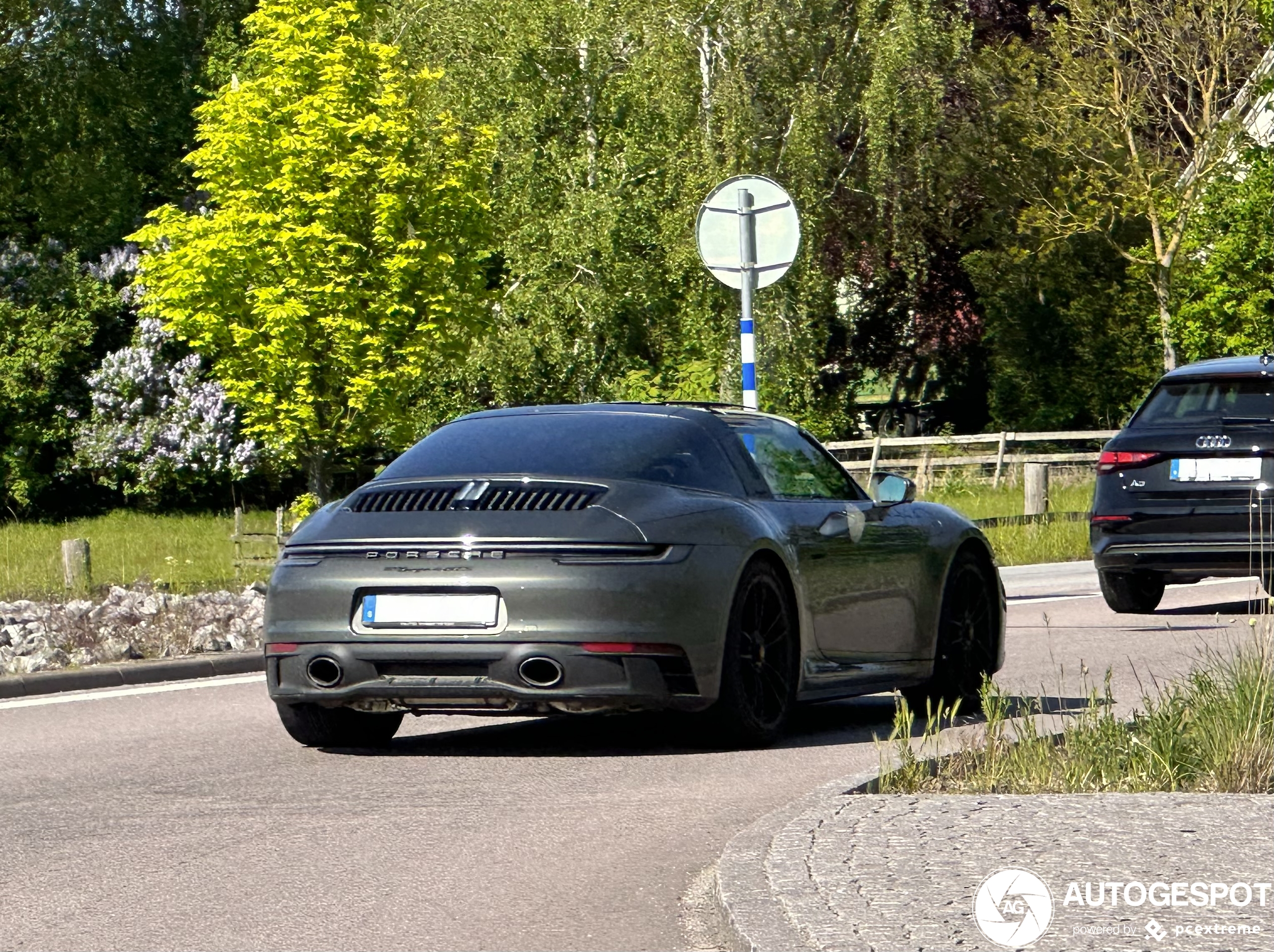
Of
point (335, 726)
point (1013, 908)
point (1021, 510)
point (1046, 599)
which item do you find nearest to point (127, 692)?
point (335, 726)

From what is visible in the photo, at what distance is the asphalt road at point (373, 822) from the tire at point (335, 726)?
0.09m

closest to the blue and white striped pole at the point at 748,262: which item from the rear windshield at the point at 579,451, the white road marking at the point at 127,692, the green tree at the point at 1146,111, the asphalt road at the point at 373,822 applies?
the white road marking at the point at 127,692

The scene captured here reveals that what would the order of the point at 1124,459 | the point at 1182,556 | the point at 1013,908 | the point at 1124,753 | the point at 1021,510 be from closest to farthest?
1. the point at 1013,908
2. the point at 1124,753
3. the point at 1182,556
4. the point at 1124,459
5. the point at 1021,510

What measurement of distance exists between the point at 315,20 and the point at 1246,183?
60.6ft

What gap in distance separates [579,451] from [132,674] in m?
4.72

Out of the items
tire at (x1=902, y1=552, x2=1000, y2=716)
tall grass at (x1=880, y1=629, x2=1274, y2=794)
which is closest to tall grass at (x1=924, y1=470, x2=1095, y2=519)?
tire at (x1=902, y1=552, x2=1000, y2=716)

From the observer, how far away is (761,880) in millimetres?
5965

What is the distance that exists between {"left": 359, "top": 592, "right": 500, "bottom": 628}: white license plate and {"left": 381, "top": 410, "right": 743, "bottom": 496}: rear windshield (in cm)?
64

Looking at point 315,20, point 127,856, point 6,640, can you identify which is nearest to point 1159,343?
point 315,20

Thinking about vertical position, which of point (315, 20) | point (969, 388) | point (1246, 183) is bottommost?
point (969, 388)

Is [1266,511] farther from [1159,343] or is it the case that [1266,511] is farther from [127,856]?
[1159,343]

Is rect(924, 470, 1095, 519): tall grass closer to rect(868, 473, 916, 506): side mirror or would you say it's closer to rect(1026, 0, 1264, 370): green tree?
rect(1026, 0, 1264, 370): green tree

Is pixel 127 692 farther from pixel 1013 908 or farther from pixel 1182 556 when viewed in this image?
pixel 1013 908

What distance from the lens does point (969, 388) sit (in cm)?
5497
